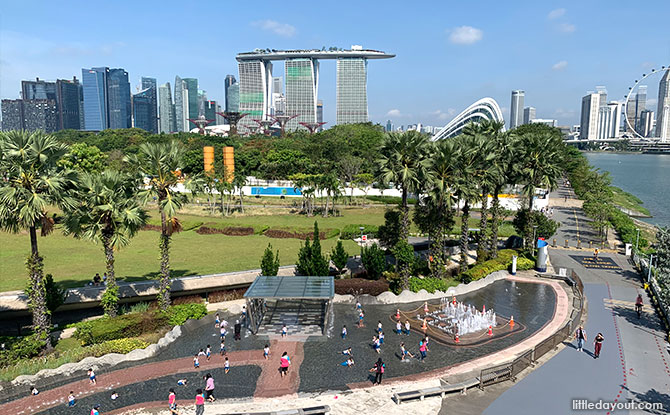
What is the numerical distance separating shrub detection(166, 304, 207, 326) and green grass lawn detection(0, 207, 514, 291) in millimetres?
7445

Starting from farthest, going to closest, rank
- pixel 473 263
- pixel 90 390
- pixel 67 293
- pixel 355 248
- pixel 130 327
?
pixel 355 248, pixel 473 263, pixel 67 293, pixel 130 327, pixel 90 390

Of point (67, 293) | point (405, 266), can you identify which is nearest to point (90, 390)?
point (67, 293)

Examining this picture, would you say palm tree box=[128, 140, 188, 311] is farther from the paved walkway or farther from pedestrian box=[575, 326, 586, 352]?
pedestrian box=[575, 326, 586, 352]

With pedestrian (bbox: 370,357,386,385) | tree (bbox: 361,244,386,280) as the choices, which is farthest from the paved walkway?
tree (bbox: 361,244,386,280)

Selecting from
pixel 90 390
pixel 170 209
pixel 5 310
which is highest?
pixel 170 209

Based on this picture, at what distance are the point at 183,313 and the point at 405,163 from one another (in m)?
19.4

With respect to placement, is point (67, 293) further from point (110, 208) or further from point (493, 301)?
point (493, 301)

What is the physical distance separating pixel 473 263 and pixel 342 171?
59897 mm

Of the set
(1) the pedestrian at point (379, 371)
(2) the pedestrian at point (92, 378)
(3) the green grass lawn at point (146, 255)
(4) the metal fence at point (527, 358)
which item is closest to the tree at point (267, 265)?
(3) the green grass lawn at point (146, 255)

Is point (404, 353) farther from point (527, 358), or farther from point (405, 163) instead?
point (405, 163)

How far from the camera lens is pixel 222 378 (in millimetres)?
22609

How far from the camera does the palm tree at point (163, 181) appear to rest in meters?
27.7

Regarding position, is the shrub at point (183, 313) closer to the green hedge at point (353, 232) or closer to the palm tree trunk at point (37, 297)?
the palm tree trunk at point (37, 297)

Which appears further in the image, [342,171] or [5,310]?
[342,171]
